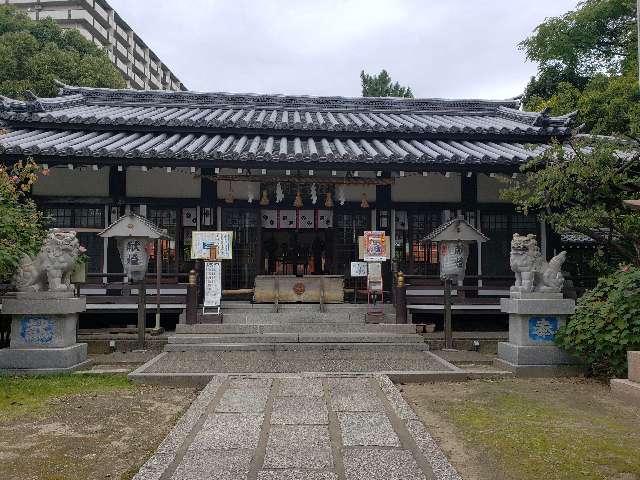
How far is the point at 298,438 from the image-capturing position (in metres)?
5.35

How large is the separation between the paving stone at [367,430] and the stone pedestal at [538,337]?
3.98 m

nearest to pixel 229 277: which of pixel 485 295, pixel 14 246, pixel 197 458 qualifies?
pixel 14 246

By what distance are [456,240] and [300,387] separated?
219 inches

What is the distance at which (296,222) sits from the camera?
14.0 meters

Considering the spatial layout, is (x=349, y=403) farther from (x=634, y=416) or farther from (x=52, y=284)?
(x=52, y=284)

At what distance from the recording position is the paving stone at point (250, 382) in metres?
7.60

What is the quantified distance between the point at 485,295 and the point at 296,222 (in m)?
5.55

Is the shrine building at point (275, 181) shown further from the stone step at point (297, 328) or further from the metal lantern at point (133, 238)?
the stone step at point (297, 328)

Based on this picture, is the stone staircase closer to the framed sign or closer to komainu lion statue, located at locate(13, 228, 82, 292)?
the framed sign

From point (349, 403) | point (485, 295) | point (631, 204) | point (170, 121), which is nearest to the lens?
point (631, 204)

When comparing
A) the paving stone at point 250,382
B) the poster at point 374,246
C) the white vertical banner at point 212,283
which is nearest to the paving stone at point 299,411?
the paving stone at point 250,382

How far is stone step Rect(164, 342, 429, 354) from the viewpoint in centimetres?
1014

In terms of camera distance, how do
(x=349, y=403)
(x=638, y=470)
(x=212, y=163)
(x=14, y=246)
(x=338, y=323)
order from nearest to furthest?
(x=638, y=470), (x=349, y=403), (x=14, y=246), (x=338, y=323), (x=212, y=163)

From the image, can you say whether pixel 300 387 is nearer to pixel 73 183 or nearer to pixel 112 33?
pixel 73 183
